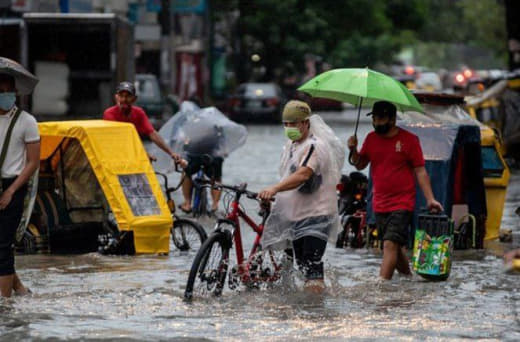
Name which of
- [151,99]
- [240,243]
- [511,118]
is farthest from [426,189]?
[151,99]

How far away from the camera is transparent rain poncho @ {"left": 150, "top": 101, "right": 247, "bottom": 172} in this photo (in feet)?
59.1

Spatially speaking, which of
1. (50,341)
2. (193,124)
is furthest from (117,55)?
(50,341)

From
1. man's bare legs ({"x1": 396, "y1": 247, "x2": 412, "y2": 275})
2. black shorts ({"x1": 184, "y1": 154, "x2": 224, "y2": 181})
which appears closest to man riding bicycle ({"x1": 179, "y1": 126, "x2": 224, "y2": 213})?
black shorts ({"x1": 184, "y1": 154, "x2": 224, "y2": 181})

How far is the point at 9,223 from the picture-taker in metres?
10.2

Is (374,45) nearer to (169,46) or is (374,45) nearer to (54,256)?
(169,46)

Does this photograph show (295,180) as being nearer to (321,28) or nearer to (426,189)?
(426,189)

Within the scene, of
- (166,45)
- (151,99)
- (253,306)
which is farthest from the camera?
(166,45)

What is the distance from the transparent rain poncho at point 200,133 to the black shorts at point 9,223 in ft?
24.5

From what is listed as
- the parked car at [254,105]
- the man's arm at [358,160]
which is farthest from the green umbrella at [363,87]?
the parked car at [254,105]

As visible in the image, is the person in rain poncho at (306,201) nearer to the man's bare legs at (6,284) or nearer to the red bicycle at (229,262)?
the red bicycle at (229,262)

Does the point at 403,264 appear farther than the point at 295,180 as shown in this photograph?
Yes

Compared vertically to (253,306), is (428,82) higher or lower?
lower

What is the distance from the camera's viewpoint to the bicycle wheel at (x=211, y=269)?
398 inches

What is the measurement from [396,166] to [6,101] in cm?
304
